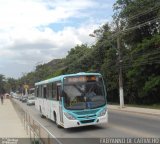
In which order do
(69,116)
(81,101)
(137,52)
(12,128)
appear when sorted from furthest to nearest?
(137,52) < (12,128) < (81,101) < (69,116)

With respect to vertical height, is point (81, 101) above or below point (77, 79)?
below

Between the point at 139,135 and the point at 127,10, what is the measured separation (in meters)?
33.6

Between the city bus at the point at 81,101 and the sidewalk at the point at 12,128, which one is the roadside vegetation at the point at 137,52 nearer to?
the sidewalk at the point at 12,128

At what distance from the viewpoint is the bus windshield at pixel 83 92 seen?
20.3 m

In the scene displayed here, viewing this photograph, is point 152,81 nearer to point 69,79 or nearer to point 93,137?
point 69,79

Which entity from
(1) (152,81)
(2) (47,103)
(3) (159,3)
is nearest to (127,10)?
(3) (159,3)

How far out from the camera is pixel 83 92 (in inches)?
810

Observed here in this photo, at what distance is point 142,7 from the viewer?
156 ft

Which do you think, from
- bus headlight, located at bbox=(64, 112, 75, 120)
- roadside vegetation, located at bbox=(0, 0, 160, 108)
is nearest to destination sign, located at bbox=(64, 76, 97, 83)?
bus headlight, located at bbox=(64, 112, 75, 120)

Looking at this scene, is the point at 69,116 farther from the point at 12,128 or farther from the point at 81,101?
the point at 12,128

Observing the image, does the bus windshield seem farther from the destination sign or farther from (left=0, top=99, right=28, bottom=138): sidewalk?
(left=0, top=99, right=28, bottom=138): sidewalk

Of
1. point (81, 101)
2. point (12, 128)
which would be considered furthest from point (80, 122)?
point (12, 128)

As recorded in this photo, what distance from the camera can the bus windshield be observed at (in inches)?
798

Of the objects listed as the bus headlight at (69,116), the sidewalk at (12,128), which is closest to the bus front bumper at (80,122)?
the bus headlight at (69,116)
